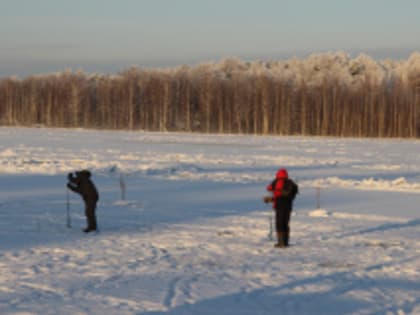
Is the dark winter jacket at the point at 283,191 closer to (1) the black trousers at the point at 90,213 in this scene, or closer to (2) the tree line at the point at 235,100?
(1) the black trousers at the point at 90,213

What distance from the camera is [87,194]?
45.9 ft

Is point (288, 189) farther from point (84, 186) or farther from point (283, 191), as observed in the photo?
point (84, 186)

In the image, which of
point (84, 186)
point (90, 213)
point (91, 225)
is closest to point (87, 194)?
point (84, 186)

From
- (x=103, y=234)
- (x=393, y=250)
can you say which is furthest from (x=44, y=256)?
(x=393, y=250)

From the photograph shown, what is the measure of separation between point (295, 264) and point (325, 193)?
10.6 m

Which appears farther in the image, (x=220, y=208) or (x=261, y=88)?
(x=261, y=88)

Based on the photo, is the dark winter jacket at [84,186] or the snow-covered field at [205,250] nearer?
the snow-covered field at [205,250]

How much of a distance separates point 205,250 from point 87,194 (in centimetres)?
315

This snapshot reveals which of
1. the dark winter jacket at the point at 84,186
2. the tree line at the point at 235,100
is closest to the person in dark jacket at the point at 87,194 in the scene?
the dark winter jacket at the point at 84,186

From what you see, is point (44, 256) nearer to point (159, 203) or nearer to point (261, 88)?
point (159, 203)

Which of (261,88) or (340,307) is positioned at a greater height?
(261,88)

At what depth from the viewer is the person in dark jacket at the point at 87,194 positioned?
1383cm

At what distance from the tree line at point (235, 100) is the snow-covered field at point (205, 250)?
51665mm

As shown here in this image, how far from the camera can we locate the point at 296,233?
1426 centimetres
